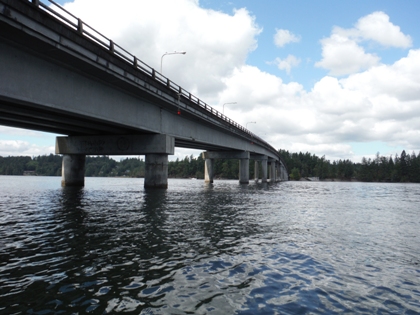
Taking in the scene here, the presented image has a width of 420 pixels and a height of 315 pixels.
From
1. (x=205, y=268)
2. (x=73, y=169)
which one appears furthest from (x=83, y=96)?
(x=73, y=169)

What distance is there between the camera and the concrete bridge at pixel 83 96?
17.7 metres

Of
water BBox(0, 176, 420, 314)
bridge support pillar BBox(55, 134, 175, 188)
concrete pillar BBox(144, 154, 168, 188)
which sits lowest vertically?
water BBox(0, 176, 420, 314)

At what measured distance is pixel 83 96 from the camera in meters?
24.5

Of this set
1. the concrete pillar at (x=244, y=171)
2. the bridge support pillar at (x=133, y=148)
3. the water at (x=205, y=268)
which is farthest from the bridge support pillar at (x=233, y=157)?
the water at (x=205, y=268)

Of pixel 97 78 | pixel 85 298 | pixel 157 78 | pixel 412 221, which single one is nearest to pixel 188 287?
pixel 85 298

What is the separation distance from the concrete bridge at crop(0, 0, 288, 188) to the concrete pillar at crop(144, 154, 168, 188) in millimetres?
127

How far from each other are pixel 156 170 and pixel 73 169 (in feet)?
46.6

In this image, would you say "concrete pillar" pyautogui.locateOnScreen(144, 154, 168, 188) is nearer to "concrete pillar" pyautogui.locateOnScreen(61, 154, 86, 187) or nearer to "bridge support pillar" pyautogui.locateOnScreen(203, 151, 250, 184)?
"concrete pillar" pyautogui.locateOnScreen(61, 154, 86, 187)

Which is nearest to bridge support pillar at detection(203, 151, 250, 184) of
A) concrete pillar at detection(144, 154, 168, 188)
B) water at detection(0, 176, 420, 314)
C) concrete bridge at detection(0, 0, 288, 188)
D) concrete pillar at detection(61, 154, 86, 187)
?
concrete bridge at detection(0, 0, 288, 188)

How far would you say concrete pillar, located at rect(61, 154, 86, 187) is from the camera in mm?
44466

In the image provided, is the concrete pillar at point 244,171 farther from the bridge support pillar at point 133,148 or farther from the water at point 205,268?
the water at point 205,268

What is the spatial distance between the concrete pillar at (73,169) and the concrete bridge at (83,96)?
135mm

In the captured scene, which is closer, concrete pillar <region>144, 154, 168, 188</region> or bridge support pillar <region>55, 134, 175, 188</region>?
bridge support pillar <region>55, 134, 175, 188</region>

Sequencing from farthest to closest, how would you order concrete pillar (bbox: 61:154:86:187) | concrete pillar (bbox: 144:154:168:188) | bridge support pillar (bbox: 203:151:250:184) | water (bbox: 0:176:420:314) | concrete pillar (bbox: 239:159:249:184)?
concrete pillar (bbox: 239:159:249:184) < bridge support pillar (bbox: 203:151:250:184) < concrete pillar (bbox: 61:154:86:187) < concrete pillar (bbox: 144:154:168:188) < water (bbox: 0:176:420:314)
